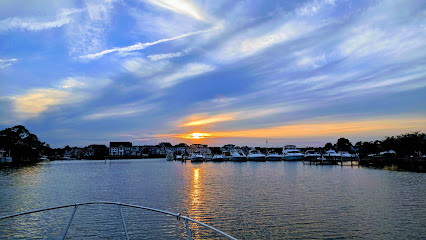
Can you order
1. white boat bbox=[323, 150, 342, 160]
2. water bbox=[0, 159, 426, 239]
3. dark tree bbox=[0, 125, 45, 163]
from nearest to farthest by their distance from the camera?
water bbox=[0, 159, 426, 239], white boat bbox=[323, 150, 342, 160], dark tree bbox=[0, 125, 45, 163]

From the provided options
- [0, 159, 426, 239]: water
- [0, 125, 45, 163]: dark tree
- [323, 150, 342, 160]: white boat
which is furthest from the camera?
[0, 125, 45, 163]: dark tree

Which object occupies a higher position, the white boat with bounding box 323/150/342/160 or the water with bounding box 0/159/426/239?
the white boat with bounding box 323/150/342/160

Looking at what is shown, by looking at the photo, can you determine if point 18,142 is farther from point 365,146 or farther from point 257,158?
point 365,146

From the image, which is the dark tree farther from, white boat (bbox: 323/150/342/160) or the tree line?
white boat (bbox: 323/150/342/160)

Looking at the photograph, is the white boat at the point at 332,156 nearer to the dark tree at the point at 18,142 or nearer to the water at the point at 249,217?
the water at the point at 249,217

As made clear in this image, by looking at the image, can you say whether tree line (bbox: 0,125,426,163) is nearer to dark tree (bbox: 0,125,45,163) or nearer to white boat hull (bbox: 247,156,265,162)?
dark tree (bbox: 0,125,45,163)

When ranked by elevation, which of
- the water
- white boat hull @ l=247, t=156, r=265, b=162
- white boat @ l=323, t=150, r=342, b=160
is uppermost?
white boat @ l=323, t=150, r=342, b=160

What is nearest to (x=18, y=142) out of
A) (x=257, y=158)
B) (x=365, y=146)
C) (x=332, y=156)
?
(x=257, y=158)

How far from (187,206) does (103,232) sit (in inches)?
397

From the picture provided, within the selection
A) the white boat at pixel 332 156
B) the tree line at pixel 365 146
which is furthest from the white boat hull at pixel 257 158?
the tree line at pixel 365 146

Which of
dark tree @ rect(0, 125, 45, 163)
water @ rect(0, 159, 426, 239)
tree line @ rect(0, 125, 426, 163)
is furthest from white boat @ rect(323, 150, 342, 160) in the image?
dark tree @ rect(0, 125, 45, 163)

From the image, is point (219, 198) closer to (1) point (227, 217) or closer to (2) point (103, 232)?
(1) point (227, 217)

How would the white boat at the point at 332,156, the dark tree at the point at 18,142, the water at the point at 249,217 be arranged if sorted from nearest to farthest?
the water at the point at 249,217 → the white boat at the point at 332,156 → the dark tree at the point at 18,142

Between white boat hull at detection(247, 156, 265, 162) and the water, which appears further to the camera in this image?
white boat hull at detection(247, 156, 265, 162)
